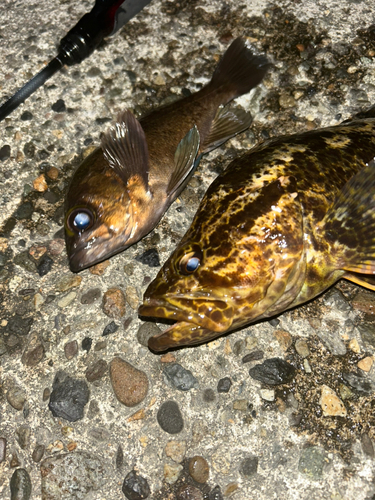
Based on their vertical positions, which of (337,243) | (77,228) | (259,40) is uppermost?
(77,228)

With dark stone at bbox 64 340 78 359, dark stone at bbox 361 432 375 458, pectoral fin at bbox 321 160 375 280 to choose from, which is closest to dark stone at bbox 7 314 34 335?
dark stone at bbox 64 340 78 359

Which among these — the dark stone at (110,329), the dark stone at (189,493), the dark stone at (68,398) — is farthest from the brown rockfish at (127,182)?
the dark stone at (189,493)

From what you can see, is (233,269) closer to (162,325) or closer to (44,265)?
(162,325)

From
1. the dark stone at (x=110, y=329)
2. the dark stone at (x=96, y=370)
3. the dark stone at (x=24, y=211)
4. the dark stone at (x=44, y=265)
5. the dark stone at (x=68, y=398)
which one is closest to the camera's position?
the dark stone at (x=68, y=398)

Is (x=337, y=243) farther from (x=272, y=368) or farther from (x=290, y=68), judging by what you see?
(x=290, y=68)

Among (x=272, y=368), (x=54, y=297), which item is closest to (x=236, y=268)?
(x=272, y=368)

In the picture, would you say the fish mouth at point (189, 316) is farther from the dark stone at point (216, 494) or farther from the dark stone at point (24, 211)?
the dark stone at point (24, 211)

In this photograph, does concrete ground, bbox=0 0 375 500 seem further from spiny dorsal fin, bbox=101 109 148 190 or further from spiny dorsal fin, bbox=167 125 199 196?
spiny dorsal fin, bbox=101 109 148 190
